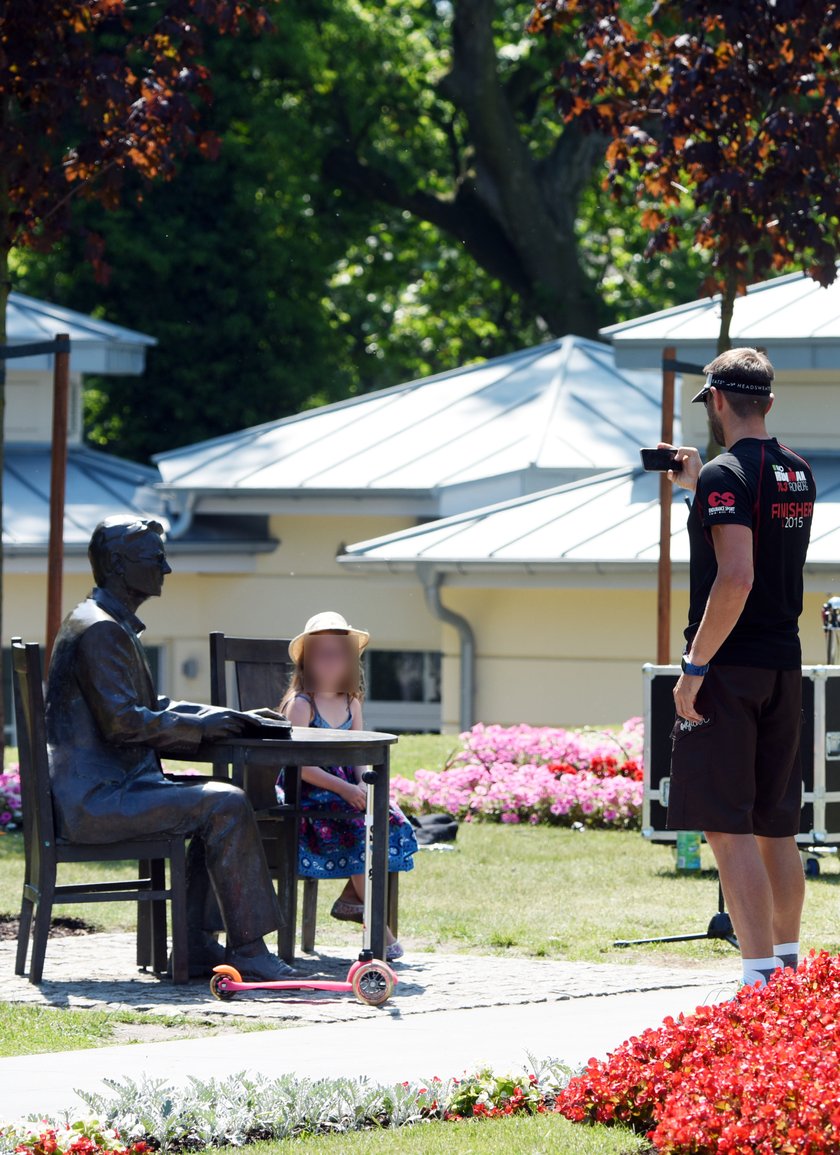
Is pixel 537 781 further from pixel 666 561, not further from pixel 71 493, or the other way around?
pixel 71 493

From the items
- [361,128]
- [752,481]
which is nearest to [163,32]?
[752,481]

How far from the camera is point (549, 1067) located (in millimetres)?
5449

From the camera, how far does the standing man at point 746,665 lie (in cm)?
628

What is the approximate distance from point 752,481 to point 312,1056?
223 centimetres

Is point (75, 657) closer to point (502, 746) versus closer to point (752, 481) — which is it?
point (752, 481)

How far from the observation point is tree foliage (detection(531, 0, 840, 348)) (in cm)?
1291

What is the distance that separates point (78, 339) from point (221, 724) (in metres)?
16.3

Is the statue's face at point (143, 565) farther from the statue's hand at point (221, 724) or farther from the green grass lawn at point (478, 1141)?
the green grass lawn at point (478, 1141)

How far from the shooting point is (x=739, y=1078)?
4.61 m

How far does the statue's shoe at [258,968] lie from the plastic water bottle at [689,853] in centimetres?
381

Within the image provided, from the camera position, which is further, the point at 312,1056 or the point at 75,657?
the point at 75,657

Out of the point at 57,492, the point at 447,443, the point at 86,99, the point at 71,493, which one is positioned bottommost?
the point at 57,492

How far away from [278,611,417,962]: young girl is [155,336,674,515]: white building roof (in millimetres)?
12247

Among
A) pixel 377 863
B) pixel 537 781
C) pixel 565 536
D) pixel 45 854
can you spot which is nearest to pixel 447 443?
pixel 565 536
